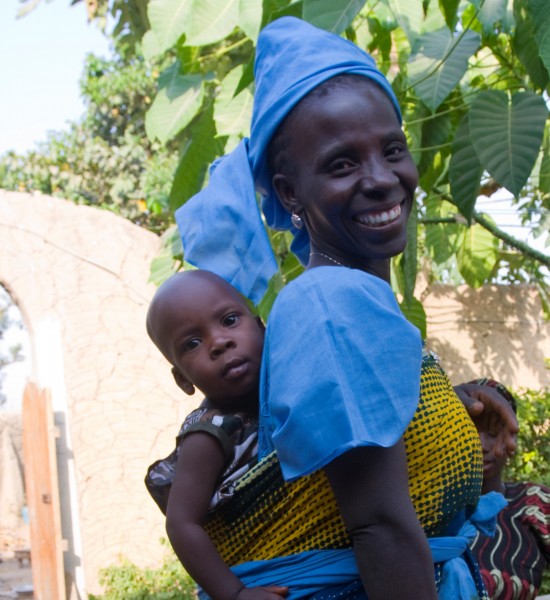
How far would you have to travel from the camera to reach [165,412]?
19.7 ft

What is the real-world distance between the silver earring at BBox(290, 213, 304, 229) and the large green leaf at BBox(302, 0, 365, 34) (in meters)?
0.77

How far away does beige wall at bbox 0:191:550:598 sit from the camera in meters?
5.73

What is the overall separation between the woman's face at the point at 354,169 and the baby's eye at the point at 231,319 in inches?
8.1

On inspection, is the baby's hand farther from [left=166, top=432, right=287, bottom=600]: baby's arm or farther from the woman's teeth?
the woman's teeth

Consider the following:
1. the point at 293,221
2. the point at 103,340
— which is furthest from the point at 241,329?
the point at 103,340

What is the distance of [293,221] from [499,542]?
4.24ft

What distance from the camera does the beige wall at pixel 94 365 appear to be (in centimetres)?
573

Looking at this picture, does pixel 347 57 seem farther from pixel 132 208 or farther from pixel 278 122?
pixel 132 208

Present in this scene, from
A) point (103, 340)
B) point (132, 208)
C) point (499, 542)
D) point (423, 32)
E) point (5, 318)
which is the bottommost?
point (499, 542)

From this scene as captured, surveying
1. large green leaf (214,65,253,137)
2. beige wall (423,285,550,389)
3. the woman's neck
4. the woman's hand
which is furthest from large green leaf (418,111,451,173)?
beige wall (423,285,550,389)

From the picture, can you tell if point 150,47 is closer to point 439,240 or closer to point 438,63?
point 438,63

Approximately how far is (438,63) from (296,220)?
130cm

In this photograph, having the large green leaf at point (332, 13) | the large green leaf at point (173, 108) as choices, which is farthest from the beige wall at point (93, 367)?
the large green leaf at point (332, 13)

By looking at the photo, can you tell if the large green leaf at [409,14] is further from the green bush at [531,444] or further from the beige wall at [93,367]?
the beige wall at [93,367]
